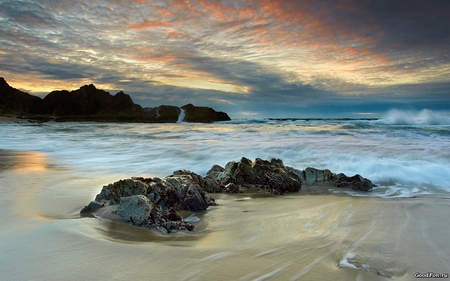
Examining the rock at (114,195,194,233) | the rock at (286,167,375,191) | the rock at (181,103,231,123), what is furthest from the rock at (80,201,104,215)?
the rock at (181,103,231,123)

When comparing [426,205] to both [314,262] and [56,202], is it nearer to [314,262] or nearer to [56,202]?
[314,262]

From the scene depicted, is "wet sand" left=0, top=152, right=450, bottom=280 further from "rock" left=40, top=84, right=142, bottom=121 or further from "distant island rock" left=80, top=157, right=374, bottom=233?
"rock" left=40, top=84, right=142, bottom=121

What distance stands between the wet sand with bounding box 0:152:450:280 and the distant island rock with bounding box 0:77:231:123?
2111 inches

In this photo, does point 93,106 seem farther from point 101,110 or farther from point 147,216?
point 147,216

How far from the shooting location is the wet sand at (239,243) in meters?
2.04

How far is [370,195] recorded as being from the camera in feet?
16.2

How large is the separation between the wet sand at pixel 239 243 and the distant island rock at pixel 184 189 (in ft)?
0.53

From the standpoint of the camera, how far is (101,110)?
58.0 meters

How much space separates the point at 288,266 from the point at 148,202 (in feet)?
5.46

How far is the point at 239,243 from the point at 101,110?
202 ft

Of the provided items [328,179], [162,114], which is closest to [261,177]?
[328,179]

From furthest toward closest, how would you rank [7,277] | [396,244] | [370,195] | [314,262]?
[370,195]
[396,244]
[314,262]
[7,277]

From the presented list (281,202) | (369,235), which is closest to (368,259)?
(369,235)

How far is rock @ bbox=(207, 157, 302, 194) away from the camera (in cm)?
509
